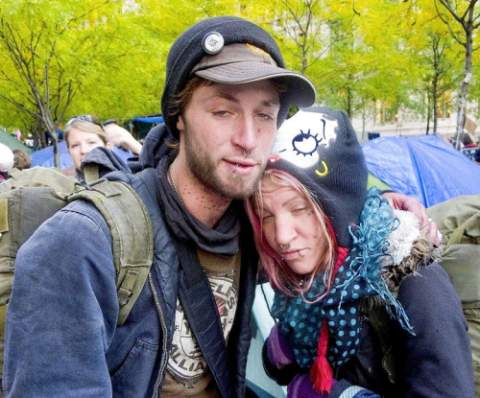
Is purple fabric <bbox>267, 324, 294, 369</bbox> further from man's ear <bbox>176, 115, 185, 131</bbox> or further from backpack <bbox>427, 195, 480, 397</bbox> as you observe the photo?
man's ear <bbox>176, 115, 185, 131</bbox>

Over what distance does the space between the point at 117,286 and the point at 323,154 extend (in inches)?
36.9

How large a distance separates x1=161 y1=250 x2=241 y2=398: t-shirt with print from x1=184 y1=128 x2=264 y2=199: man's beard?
245mm

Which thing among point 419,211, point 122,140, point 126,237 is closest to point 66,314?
point 126,237

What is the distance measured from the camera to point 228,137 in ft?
5.65

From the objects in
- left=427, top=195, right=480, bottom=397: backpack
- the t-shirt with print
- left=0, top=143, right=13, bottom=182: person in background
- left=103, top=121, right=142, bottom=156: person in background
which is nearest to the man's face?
the t-shirt with print

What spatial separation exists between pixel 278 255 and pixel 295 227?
15 cm

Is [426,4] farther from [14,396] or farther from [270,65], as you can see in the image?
[14,396]

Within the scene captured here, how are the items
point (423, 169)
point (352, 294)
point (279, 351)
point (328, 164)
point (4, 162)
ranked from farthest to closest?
point (423, 169), point (4, 162), point (279, 351), point (328, 164), point (352, 294)

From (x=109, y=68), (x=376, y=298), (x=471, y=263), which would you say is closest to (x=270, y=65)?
(x=376, y=298)

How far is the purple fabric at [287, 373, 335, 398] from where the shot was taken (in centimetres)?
187

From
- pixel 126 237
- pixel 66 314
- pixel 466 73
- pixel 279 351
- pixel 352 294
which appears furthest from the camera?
pixel 466 73

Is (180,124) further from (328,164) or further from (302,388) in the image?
(302,388)

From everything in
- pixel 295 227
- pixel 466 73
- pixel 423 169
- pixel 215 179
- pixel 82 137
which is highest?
pixel 466 73

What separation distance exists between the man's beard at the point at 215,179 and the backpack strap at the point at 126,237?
0.27m
